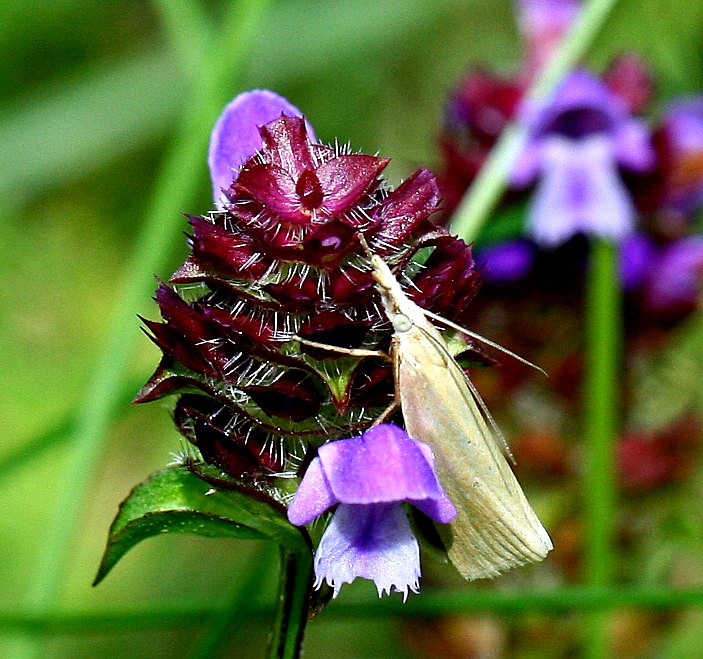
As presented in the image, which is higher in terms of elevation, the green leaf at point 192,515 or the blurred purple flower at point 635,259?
the blurred purple flower at point 635,259

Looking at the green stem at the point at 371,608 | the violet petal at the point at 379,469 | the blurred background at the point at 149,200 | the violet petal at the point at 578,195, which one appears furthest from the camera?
the blurred background at the point at 149,200

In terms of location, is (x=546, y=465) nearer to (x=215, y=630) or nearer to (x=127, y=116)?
(x=215, y=630)

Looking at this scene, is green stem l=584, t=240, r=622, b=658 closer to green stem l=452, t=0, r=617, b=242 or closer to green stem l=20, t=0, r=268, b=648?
green stem l=452, t=0, r=617, b=242

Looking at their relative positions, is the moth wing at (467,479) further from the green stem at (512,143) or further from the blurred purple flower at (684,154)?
the blurred purple flower at (684,154)

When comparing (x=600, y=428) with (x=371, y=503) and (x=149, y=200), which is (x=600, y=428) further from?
(x=149, y=200)

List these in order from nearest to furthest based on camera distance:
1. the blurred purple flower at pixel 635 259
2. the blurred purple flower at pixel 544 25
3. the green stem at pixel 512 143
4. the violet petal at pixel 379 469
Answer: the violet petal at pixel 379 469 < the green stem at pixel 512 143 < the blurred purple flower at pixel 635 259 < the blurred purple flower at pixel 544 25

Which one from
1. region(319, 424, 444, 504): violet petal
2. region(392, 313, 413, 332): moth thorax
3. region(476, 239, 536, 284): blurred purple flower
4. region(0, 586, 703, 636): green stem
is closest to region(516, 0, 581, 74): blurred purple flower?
region(476, 239, 536, 284): blurred purple flower

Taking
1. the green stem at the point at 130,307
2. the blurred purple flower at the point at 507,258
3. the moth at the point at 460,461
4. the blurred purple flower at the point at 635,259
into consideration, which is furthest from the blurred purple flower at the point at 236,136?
the blurred purple flower at the point at 635,259

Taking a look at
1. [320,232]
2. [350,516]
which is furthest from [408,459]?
[320,232]

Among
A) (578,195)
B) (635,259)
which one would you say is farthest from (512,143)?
(635,259)
